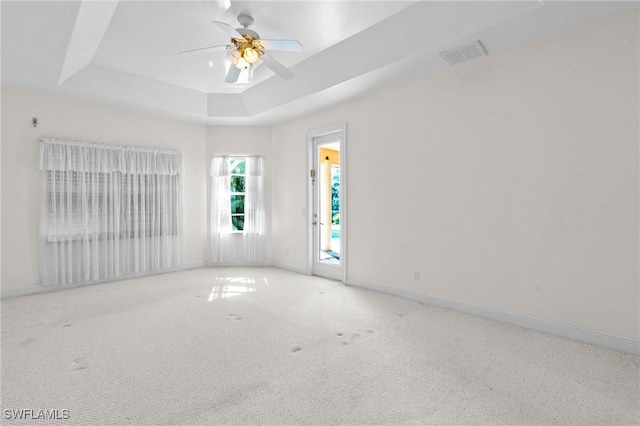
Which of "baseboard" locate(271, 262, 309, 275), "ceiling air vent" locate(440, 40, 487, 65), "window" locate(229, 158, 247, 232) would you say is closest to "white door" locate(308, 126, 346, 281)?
"baseboard" locate(271, 262, 309, 275)

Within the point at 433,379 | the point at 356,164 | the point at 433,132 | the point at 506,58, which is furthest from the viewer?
the point at 356,164

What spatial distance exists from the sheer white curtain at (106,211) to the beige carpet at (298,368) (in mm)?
951

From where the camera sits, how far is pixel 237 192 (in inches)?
236

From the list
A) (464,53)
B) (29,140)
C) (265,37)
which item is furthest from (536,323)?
(29,140)

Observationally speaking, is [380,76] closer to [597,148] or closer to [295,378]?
[597,148]

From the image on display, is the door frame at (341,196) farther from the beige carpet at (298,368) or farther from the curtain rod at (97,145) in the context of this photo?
the curtain rod at (97,145)

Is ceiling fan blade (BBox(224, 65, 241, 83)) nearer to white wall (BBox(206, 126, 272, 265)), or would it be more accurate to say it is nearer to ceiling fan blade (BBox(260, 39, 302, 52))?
ceiling fan blade (BBox(260, 39, 302, 52))

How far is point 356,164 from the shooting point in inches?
178

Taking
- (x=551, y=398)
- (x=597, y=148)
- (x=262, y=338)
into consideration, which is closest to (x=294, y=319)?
(x=262, y=338)

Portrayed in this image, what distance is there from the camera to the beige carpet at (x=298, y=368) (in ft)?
6.04

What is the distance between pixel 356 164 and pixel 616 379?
10.8 ft

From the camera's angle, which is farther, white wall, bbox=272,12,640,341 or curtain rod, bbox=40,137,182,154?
curtain rod, bbox=40,137,182,154

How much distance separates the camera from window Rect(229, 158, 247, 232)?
19.7 ft

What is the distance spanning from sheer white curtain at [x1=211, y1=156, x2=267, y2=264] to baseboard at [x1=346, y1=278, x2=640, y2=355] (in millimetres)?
2796
